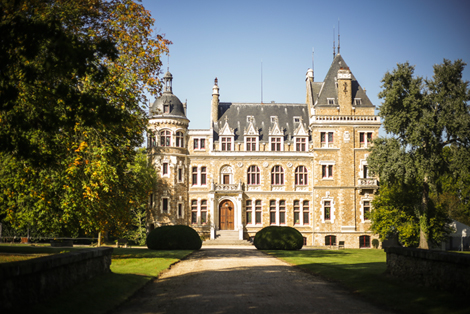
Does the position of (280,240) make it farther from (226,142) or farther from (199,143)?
(199,143)

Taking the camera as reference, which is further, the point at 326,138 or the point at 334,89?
the point at 334,89

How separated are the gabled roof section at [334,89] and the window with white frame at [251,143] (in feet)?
22.8

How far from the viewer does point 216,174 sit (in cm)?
4700

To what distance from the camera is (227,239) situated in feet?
145

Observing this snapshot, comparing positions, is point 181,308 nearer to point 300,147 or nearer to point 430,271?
point 430,271

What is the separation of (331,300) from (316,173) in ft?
114

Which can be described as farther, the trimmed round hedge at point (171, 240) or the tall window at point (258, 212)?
the tall window at point (258, 212)

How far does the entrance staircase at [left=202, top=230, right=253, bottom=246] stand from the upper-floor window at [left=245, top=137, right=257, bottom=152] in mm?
8232

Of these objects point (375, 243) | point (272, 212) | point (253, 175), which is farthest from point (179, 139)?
point (375, 243)

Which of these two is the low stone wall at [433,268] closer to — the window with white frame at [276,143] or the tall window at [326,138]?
the tall window at [326,138]

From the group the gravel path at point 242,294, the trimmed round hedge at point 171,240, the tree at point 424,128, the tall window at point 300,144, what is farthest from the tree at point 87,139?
the tall window at point 300,144

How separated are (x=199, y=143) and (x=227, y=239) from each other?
32.5 feet

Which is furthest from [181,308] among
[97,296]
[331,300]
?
[331,300]

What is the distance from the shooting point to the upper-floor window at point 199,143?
47344 mm
